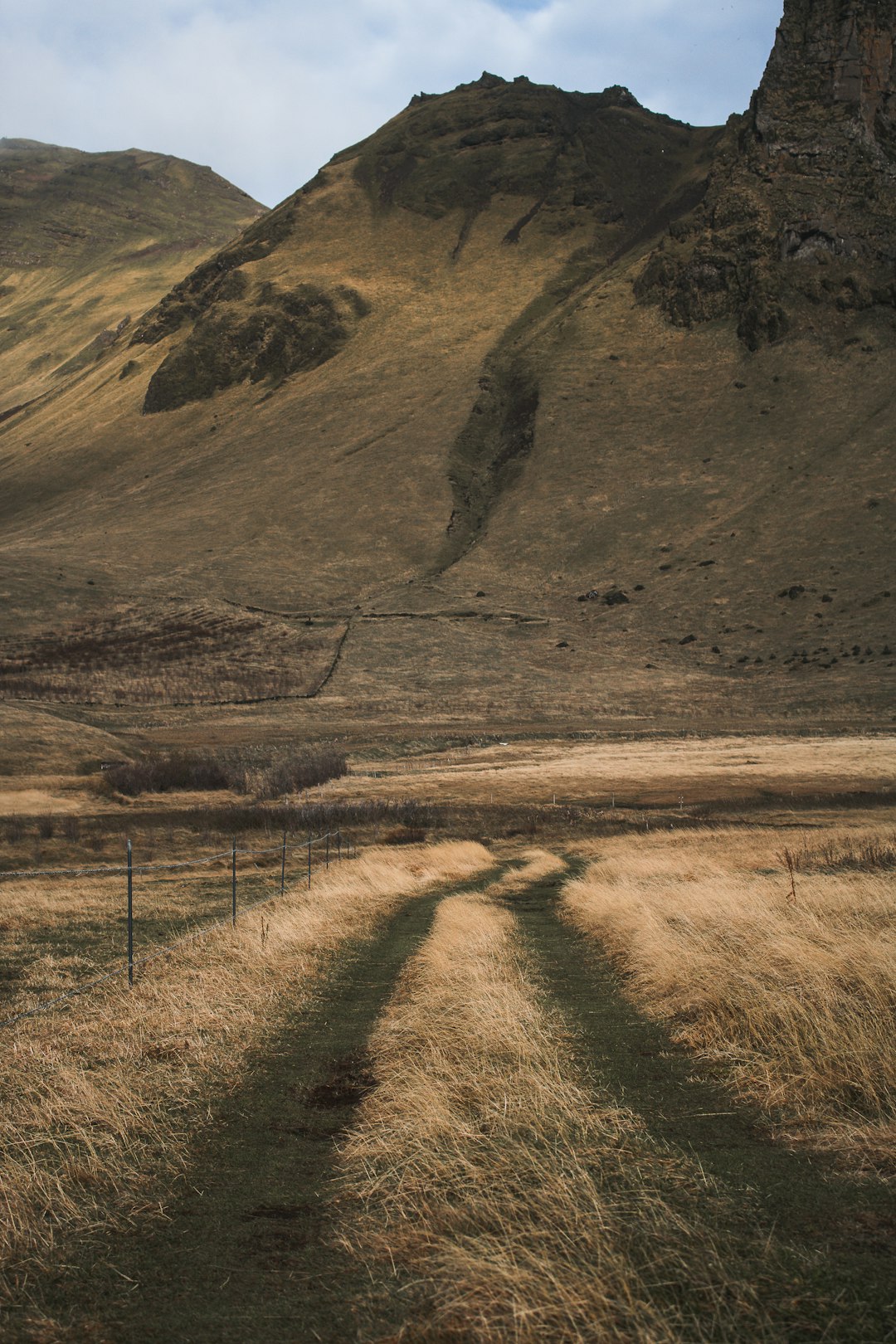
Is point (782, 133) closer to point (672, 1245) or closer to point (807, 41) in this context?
point (807, 41)

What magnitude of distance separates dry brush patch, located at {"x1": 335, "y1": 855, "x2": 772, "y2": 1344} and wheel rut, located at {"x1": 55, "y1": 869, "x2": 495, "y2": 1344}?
252mm

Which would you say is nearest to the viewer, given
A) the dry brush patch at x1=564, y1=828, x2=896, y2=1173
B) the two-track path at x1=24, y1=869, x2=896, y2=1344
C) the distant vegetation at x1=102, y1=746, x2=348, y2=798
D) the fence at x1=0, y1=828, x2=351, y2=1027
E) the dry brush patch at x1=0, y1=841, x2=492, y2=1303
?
the two-track path at x1=24, y1=869, x2=896, y2=1344

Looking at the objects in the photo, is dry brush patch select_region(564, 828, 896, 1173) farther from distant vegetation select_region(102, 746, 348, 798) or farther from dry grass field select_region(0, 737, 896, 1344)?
distant vegetation select_region(102, 746, 348, 798)

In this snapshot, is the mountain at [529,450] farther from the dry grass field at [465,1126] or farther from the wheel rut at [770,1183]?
the wheel rut at [770,1183]

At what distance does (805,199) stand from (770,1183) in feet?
531

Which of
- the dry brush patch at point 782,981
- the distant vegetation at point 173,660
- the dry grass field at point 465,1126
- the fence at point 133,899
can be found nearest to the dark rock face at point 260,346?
the distant vegetation at point 173,660

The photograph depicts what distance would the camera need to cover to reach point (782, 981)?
1058 cm

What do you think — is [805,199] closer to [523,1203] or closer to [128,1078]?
[128,1078]

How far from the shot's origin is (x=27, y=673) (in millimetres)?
84688

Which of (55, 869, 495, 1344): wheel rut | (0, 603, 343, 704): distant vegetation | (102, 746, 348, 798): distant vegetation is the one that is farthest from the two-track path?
(0, 603, 343, 704): distant vegetation

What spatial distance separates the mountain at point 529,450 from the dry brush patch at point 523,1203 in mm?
58939

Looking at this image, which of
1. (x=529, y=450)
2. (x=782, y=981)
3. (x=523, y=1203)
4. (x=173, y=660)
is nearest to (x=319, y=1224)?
(x=523, y=1203)

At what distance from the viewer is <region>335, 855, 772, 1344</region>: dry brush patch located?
462 cm

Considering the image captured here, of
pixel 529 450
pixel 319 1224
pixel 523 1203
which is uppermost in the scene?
pixel 529 450
